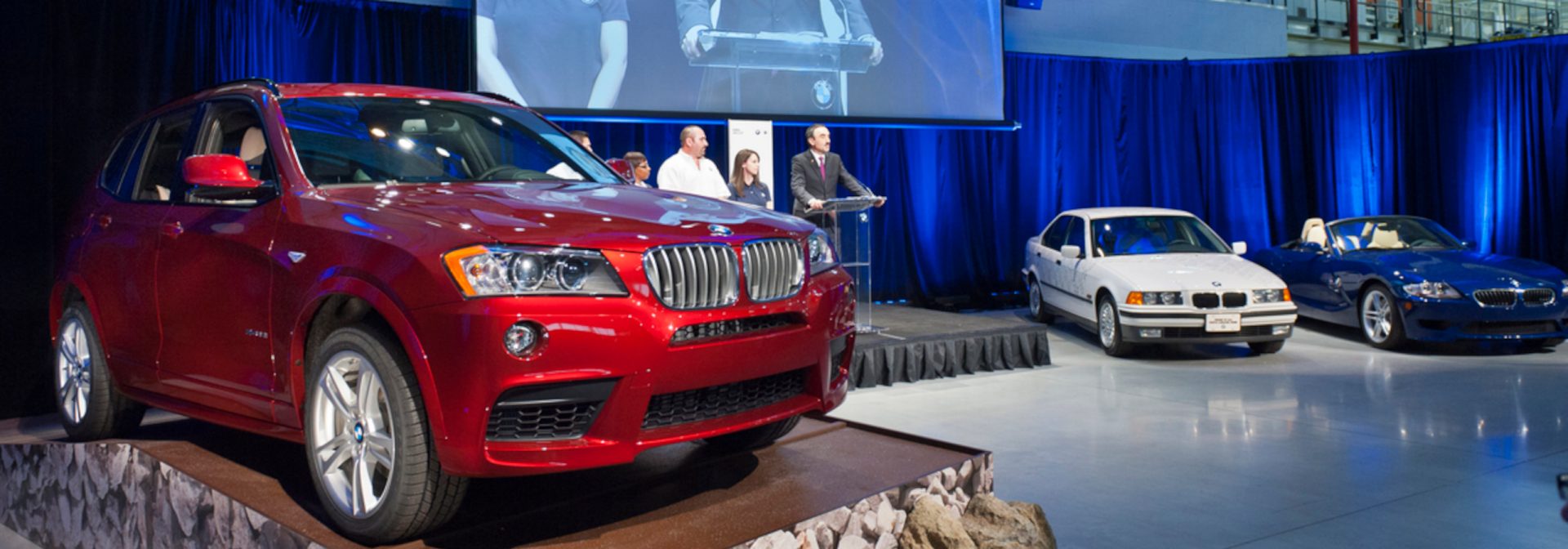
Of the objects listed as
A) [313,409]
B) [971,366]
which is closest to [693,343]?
[313,409]

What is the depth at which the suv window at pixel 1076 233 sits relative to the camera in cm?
898

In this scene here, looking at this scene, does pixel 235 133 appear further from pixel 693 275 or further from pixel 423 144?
pixel 693 275

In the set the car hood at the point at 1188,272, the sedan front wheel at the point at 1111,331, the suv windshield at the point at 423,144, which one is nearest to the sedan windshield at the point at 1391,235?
the car hood at the point at 1188,272

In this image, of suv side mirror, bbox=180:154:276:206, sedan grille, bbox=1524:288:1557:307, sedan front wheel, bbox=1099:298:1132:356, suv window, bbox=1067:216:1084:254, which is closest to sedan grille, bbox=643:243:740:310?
suv side mirror, bbox=180:154:276:206

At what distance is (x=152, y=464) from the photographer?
3.23m

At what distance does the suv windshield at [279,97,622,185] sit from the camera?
307 centimetres

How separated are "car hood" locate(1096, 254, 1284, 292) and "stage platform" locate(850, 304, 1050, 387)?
0.77 metres

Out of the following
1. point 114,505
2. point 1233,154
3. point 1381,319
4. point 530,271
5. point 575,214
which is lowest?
point 114,505

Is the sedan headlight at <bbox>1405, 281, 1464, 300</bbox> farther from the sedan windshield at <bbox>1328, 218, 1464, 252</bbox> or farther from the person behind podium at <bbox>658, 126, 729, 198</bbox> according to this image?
the person behind podium at <bbox>658, 126, 729, 198</bbox>

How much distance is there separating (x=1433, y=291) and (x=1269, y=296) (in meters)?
1.17

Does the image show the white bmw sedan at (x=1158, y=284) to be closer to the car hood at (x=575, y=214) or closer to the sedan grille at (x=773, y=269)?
the car hood at (x=575, y=214)

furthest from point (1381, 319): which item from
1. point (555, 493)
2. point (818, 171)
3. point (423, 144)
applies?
point (423, 144)

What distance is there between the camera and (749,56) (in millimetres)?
9656

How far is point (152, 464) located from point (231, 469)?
9.9 inches
